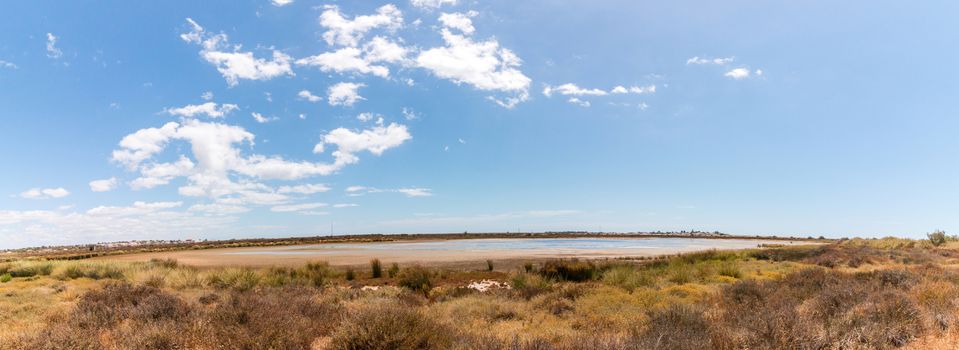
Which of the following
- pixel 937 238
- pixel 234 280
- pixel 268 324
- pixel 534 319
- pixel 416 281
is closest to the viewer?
pixel 268 324

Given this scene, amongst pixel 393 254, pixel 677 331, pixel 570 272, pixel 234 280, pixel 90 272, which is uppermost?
pixel 677 331

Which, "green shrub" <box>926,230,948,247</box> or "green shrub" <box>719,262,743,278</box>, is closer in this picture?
"green shrub" <box>719,262,743,278</box>

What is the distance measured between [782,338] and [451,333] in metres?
5.04

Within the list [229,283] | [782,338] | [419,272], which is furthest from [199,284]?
[782,338]

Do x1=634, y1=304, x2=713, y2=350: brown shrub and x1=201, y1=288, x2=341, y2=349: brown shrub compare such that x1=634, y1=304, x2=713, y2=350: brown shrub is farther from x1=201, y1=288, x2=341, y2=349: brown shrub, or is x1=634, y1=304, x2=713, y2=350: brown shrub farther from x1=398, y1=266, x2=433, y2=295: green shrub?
x1=398, y1=266, x2=433, y2=295: green shrub

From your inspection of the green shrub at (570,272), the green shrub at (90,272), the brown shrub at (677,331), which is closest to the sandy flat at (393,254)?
the green shrub at (90,272)

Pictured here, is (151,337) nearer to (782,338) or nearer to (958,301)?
(782,338)

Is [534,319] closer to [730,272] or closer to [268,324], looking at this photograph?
[268,324]

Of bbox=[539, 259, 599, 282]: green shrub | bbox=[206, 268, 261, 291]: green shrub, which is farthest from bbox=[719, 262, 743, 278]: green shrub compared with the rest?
bbox=[206, 268, 261, 291]: green shrub

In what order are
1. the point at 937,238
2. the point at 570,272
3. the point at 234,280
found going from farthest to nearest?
1. the point at 937,238
2. the point at 570,272
3. the point at 234,280

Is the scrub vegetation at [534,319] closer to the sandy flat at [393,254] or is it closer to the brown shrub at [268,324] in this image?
the brown shrub at [268,324]

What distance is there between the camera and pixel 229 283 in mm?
20766

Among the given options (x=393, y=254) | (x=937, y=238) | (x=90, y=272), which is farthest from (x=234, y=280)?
(x=937, y=238)

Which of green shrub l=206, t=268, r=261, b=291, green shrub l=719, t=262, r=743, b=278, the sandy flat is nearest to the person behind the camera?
green shrub l=206, t=268, r=261, b=291
